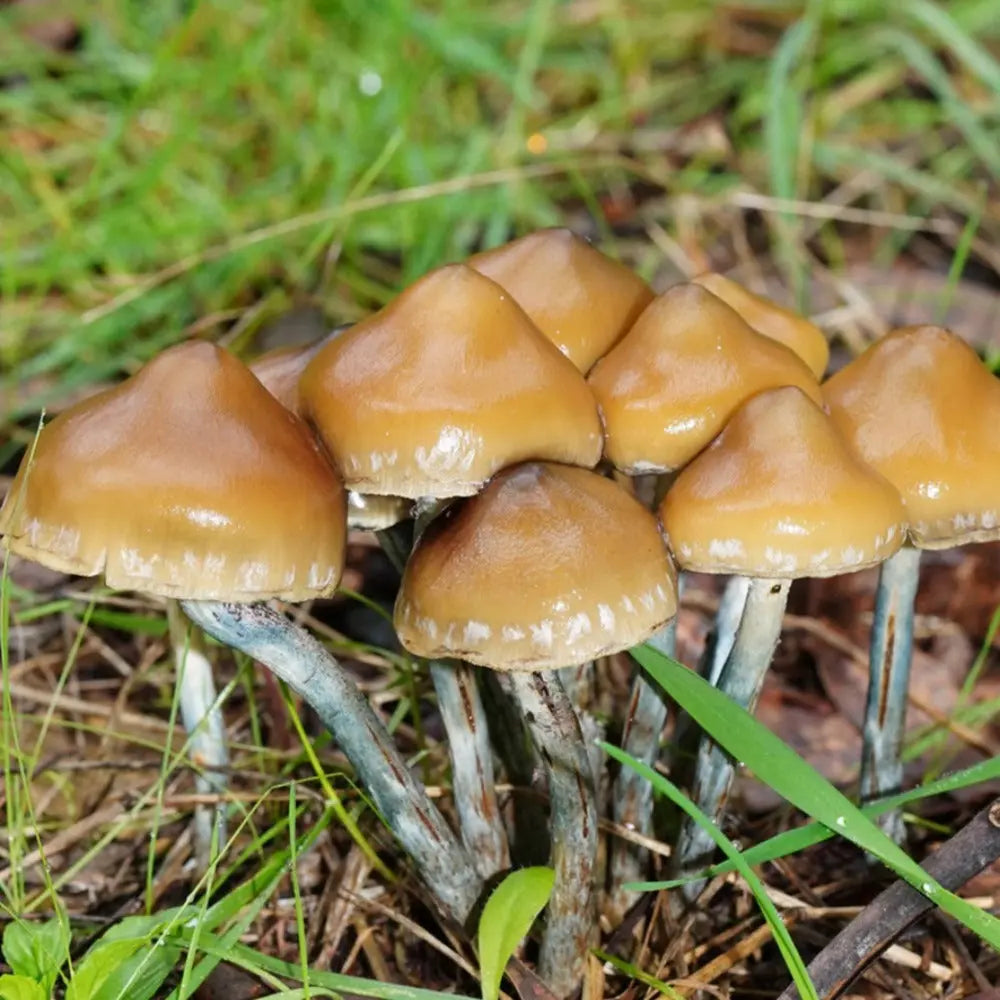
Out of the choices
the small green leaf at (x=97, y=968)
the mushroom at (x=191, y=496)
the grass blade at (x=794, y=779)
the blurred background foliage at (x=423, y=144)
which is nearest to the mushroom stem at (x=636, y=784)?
the grass blade at (x=794, y=779)

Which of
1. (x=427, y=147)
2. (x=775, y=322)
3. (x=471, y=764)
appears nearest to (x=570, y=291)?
(x=775, y=322)

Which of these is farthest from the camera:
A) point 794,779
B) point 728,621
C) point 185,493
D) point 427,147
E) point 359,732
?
point 427,147

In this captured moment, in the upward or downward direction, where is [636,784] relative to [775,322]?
downward

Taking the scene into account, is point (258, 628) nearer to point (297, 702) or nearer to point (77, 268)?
point (297, 702)

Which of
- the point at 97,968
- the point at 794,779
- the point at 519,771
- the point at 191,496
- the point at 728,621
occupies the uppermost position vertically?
the point at 191,496

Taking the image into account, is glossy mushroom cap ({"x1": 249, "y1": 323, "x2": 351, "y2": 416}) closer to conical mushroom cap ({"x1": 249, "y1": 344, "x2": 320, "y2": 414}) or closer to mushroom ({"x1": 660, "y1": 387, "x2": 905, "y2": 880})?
conical mushroom cap ({"x1": 249, "y1": 344, "x2": 320, "y2": 414})

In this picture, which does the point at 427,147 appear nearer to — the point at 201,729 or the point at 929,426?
the point at 201,729

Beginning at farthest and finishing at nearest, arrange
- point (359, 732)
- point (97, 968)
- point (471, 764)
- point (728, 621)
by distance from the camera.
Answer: point (728, 621) → point (471, 764) → point (359, 732) → point (97, 968)
